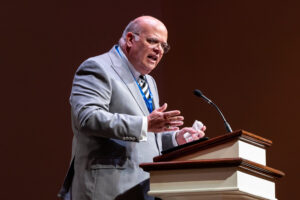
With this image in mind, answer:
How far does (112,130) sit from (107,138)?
0.15 m

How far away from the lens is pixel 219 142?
7.29 feet

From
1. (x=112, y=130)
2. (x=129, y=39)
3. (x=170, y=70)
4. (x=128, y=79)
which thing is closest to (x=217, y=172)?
(x=112, y=130)

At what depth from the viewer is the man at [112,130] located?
2.43 meters

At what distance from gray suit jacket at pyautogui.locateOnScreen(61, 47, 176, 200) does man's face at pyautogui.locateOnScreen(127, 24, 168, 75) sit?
194mm

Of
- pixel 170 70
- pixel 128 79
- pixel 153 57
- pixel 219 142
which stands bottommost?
pixel 219 142

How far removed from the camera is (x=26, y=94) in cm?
401

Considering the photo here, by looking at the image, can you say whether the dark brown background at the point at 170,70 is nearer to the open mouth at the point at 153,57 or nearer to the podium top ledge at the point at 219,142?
the open mouth at the point at 153,57

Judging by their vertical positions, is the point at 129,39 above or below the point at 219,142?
above

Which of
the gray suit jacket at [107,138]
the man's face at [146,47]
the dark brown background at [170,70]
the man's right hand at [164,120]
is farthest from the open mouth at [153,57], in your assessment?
the dark brown background at [170,70]

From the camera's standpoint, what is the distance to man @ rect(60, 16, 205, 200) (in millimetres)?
2430

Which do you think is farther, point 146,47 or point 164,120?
point 146,47

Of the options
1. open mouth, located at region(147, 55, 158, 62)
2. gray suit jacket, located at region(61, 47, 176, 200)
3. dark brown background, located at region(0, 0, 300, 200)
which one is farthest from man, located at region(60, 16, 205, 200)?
dark brown background, located at region(0, 0, 300, 200)

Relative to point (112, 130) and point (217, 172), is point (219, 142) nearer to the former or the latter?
point (217, 172)

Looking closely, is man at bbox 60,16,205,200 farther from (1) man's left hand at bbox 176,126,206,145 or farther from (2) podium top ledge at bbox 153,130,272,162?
(2) podium top ledge at bbox 153,130,272,162
